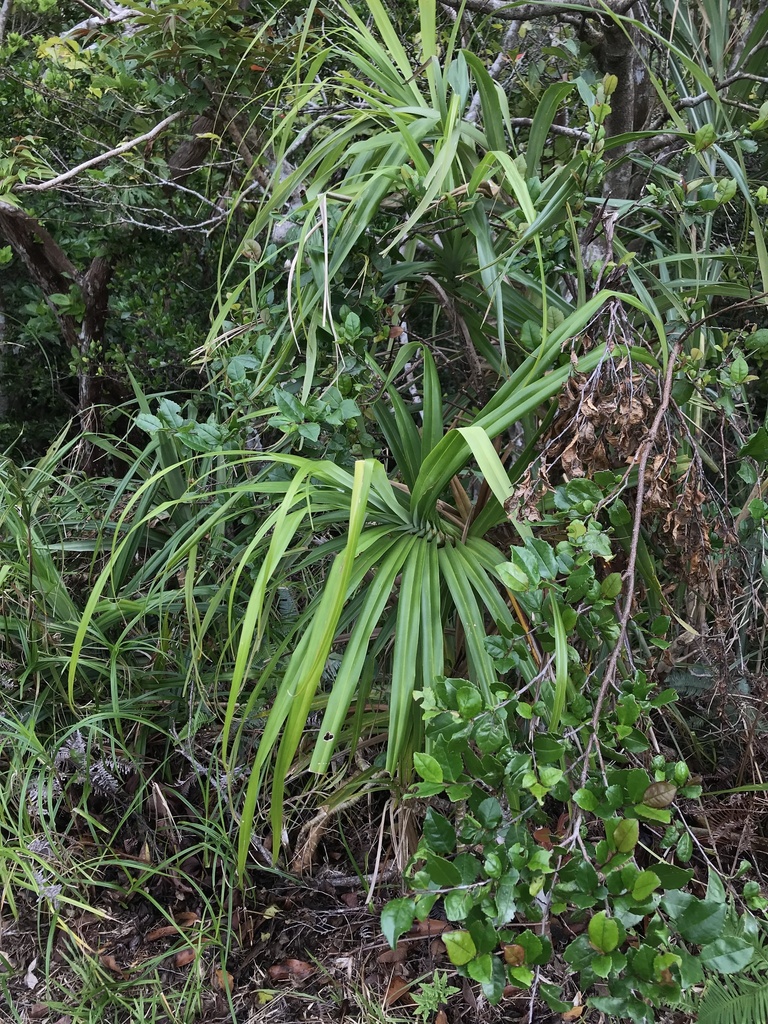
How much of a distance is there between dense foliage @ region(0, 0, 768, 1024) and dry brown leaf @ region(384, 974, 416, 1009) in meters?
0.07

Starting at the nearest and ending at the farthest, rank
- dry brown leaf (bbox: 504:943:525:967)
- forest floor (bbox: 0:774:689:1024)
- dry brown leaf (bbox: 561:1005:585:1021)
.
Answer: dry brown leaf (bbox: 504:943:525:967) → dry brown leaf (bbox: 561:1005:585:1021) → forest floor (bbox: 0:774:689:1024)

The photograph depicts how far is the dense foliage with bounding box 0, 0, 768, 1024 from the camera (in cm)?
86

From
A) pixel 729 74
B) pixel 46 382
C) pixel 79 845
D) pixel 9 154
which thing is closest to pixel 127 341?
pixel 46 382

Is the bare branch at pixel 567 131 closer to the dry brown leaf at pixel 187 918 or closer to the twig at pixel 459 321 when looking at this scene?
the twig at pixel 459 321

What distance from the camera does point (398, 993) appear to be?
1310 millimetres

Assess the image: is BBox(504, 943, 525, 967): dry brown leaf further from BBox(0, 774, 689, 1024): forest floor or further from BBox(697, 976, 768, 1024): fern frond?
BBox(0, 774, 689, 1024): forest floor

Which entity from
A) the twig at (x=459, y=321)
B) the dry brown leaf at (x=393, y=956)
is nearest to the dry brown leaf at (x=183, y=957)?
the dry brown leaf at (x=393, y=956)

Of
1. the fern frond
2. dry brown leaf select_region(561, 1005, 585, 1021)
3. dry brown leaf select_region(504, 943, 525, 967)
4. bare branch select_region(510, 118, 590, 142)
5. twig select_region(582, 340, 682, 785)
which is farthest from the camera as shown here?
bare branch select_region(510, 118, 590, 142)

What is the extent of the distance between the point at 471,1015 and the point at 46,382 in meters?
2.47

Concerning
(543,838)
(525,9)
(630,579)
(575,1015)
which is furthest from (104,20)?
(575,1015)

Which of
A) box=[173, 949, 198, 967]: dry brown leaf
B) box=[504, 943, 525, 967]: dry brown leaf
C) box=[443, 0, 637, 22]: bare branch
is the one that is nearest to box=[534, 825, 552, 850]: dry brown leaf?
box=[504, 943, 525, 967]: dry brown leaf

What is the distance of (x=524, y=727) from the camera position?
1217mm

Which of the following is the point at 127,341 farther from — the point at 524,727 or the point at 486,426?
the point at 524,727

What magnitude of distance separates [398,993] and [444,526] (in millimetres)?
868
